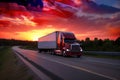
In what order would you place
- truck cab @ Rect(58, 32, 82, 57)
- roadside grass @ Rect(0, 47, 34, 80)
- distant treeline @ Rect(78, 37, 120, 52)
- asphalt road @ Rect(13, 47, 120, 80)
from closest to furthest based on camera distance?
asphalt road @ Rect(13, 47, 120, 80) → roadside grass @ Rect(0, 47, 34, 80) → truck cab @ Rect(58, 32, 82, 57) → distant treeline @ Rect(78, 37, 120, 52)

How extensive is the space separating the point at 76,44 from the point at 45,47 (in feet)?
58.7

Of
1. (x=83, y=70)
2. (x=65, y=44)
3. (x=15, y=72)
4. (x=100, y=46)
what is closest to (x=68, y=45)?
(x=65, y=44)

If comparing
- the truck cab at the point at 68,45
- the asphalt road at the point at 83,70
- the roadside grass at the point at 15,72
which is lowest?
the roadside grass at the point at 15,72

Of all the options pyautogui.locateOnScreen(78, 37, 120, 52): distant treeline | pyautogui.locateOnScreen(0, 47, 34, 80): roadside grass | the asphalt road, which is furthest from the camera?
pyautogui.locateOnScreen(78, 37, 120, 52): distant treeline

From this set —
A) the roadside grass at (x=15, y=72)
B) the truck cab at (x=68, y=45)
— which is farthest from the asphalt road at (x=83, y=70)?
the truck cab at (x=68, y=45)

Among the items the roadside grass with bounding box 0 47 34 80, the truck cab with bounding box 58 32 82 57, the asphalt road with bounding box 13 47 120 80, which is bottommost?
the roadside grass with bounding box 0 47 34 80

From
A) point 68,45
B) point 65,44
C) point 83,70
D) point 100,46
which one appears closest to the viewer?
point 83,70

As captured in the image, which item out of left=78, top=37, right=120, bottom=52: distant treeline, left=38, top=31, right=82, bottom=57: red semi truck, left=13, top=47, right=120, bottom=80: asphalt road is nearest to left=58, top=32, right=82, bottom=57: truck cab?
left=38, top=31, right=82, bottom=57: red semi truck

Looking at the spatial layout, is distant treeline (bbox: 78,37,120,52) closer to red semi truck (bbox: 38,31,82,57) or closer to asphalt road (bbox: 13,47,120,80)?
red semi truck (bbox: 38,31,82,57)

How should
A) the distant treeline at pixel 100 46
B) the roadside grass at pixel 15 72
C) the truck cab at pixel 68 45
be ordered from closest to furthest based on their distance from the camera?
the roadside grass at pixel 15 72
the truck cab at pixel 68 45
the distant treeline at pixel 100 46

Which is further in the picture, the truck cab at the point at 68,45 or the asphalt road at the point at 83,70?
the truck cab at the point at 68,45

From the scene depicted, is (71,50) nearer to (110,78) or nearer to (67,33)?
(67,33)

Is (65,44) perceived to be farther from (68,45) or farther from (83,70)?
(83,70)

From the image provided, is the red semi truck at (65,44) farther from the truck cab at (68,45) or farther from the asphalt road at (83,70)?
the asphalt road at (83,70)
